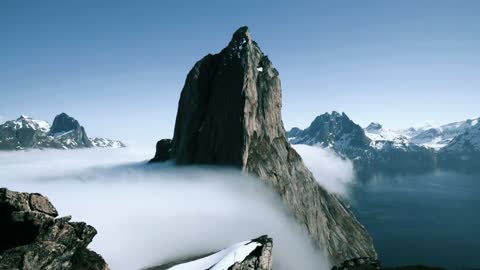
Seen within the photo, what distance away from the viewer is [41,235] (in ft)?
103

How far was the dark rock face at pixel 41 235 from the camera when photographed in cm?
2961

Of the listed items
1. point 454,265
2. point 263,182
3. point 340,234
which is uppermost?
point 263,182

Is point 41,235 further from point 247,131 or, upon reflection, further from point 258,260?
point 247,131

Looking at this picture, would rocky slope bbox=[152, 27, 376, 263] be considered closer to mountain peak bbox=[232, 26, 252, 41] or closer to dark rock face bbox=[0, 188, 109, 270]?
mountain peak bbox=[232, 26, 252, 41]

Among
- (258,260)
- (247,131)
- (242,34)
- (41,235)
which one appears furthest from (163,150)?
(41,235)

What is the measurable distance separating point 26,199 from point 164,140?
149796 mm

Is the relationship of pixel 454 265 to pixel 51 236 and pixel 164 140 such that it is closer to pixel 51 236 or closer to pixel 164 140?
pixel 164 140

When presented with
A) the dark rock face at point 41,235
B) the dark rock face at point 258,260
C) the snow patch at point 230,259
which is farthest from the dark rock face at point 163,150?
the dark rock face at point 41,235

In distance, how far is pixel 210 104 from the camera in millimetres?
133875

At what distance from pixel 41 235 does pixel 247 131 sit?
90.5 metres

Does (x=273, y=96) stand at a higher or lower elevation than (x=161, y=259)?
higher

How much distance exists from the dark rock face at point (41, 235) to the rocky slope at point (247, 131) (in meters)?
85.2

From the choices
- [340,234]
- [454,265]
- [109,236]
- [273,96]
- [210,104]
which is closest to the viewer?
[109,236]

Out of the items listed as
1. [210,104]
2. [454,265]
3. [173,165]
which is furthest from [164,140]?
[454,265]
